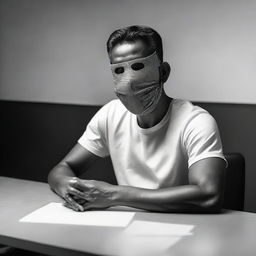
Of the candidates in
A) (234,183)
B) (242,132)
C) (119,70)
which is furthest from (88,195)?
(242,132)

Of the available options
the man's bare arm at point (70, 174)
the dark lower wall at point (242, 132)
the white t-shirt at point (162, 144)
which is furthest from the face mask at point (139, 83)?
the dark lower wall at point (242, 132)

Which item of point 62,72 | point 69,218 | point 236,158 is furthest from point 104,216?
point 62,72

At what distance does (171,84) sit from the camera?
9.07ft

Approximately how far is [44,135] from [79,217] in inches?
62.9

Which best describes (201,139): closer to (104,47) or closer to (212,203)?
(212,203)

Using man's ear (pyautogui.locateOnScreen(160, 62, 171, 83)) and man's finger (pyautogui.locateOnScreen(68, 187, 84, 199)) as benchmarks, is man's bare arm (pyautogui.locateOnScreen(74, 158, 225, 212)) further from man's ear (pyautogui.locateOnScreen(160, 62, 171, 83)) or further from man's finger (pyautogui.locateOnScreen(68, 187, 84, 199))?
man's ear (pyautogui.locateOnScreen(160, 62, 171, 83))

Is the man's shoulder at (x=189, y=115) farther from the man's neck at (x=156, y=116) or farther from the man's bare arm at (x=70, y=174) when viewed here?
the man's bare arm at (x=70, y=174)

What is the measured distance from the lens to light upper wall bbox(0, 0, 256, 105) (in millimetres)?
2547

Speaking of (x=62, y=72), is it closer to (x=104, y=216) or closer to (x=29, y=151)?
(x=29, y=151)

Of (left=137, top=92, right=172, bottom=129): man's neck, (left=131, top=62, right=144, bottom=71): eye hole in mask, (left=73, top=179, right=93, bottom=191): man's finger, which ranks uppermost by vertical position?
(left=131, top=62, right=144, bottom=71): eye hole in mask

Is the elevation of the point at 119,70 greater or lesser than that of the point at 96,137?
greater

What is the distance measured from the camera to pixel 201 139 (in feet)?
5.98

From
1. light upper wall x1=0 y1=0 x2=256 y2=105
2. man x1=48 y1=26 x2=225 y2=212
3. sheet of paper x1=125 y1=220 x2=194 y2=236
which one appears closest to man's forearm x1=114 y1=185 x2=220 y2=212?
man x1=48 y1=26 x2=225 y2=212

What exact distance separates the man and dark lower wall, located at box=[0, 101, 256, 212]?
664 mm
